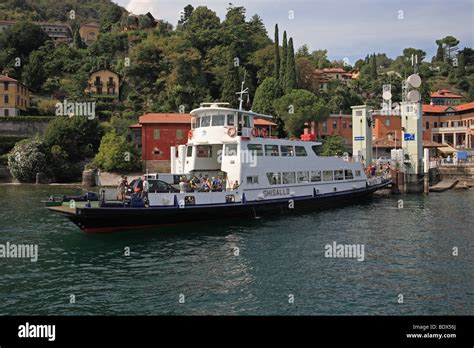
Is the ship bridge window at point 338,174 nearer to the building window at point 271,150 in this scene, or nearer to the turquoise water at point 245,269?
the building window at point 271,150

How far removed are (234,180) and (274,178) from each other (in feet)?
11.8

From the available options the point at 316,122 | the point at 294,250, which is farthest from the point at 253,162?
the point at 316,122

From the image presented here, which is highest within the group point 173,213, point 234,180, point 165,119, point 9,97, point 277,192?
point 9,97

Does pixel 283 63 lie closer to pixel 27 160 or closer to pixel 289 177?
pixel 27 160

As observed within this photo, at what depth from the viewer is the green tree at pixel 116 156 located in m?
Answer: 63.2

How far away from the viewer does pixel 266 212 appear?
103 ft

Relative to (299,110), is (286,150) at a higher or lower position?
lower

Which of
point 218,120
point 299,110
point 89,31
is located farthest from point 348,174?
point 89,31

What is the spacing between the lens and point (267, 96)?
78.9 meters

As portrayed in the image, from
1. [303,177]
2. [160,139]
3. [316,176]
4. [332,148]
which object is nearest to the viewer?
[303,177]

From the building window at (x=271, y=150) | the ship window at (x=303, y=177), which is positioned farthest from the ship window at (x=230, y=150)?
the ship window at (x=303, y=177)

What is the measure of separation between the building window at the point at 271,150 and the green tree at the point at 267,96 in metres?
44.5

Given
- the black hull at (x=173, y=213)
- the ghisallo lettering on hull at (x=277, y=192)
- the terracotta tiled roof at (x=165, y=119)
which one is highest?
the terracotta tiled roof at (x=165, y=119)
